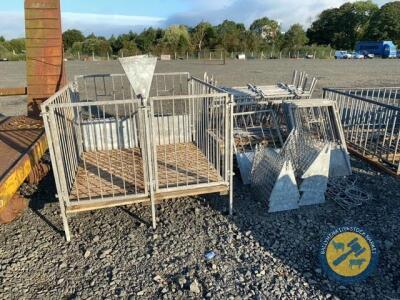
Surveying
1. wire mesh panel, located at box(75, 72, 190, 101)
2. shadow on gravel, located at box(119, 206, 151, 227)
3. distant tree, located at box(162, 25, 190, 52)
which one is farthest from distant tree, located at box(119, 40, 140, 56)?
shadow on gravel, located at box(119, 206, 151, 227)

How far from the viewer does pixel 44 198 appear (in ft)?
16.8

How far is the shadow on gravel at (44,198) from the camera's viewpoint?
4492mm

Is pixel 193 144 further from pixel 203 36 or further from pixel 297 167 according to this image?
pixel 203 36

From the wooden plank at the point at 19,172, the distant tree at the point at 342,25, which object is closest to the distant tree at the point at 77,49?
the wooden plank at the point at 19,172

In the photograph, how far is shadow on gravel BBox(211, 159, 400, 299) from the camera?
10.9 ft

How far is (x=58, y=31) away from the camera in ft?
21.8

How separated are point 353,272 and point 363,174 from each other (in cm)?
303

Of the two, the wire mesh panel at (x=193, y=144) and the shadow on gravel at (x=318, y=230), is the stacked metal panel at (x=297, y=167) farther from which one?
the wire mesh panel at (x=193, y=144)

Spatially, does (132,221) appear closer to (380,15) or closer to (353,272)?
(353,272)

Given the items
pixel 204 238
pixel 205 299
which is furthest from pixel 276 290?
pixel 204 238

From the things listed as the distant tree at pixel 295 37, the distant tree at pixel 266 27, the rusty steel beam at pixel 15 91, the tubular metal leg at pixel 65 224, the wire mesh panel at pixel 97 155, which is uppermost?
the distant tree at pixel 266 27

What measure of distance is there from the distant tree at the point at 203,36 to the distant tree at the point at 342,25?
35.7 metres

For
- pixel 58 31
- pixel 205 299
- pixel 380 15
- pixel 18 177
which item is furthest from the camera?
pixel 380 15

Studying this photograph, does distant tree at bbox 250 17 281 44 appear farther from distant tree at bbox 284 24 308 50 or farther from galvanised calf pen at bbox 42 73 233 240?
galvanised calf pen at bbox 42 73 233 240
